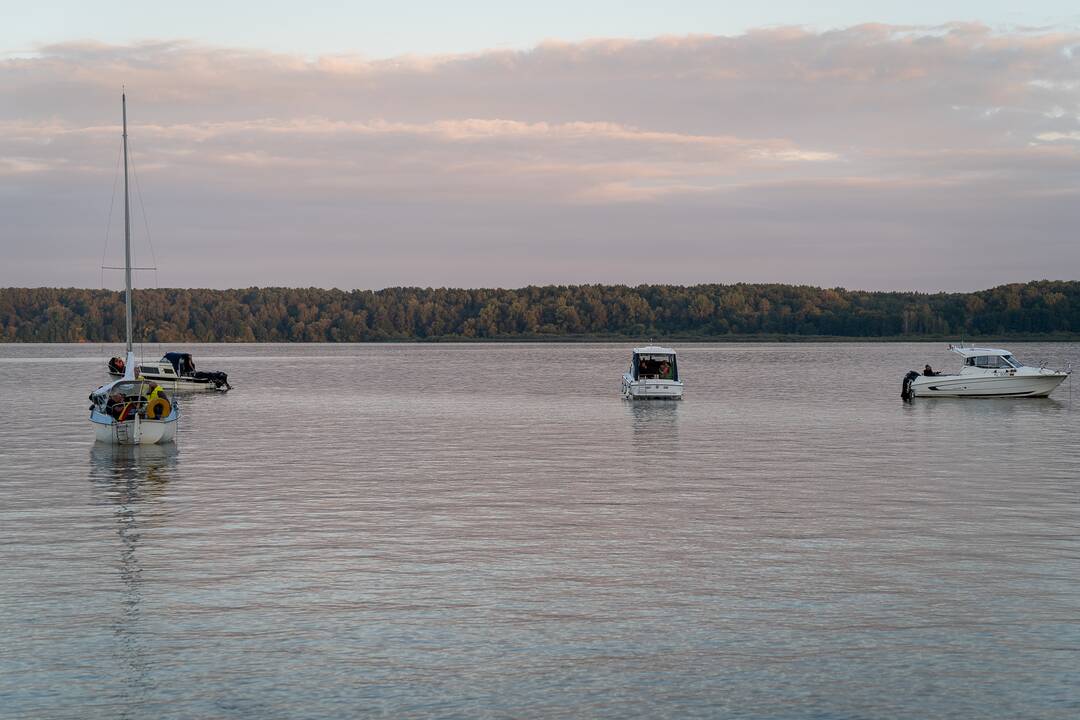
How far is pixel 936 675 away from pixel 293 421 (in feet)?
147

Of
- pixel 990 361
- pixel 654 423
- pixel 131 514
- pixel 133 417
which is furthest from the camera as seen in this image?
pixel 990 361

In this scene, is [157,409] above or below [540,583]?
above

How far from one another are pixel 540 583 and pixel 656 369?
191 ft

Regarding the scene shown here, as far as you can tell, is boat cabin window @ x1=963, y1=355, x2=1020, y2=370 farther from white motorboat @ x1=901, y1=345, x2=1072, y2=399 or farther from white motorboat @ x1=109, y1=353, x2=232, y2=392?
white motorboat @ x1=109, y1=353, x2=232, y2=392

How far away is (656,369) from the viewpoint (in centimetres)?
7450

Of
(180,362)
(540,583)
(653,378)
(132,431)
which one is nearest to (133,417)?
(132,431)

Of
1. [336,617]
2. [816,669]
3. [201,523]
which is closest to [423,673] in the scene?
[336,617]

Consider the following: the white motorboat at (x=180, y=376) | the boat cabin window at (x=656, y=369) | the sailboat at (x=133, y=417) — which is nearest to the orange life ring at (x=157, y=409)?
the sailboat at (x=133, y=417)

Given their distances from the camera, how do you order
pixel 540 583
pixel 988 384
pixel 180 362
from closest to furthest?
1. pixel 540 583
2. pixel 988 384
3. pixel 180 362

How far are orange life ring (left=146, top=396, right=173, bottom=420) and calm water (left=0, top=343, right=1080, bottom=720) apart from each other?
2261mm

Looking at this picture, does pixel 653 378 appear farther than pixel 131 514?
Yes

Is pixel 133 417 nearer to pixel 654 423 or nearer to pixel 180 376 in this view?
pixel 654 423

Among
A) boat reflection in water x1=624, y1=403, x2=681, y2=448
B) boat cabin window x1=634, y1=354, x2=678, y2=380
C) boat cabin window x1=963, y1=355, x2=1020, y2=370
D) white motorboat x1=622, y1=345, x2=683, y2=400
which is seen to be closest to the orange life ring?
boat reflection in water x1=624, y1=403, x2=681, y2=448

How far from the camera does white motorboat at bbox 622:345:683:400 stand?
69.5m
